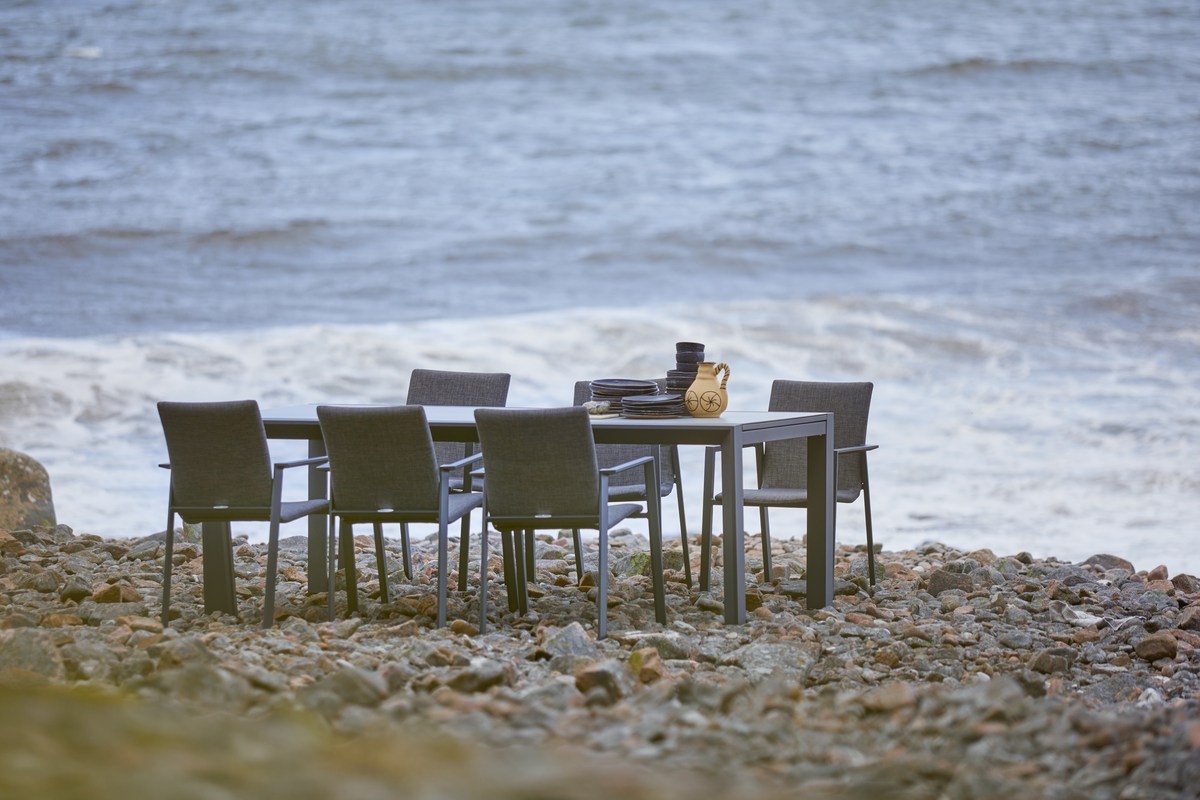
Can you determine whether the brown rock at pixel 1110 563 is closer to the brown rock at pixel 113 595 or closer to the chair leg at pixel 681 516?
the chair leg at pixel 681 516

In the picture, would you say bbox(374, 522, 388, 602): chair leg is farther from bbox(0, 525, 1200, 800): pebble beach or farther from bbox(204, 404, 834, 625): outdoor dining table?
bbox(204, 404, 834, 625): outdoor dining table

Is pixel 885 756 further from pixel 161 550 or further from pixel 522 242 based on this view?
pixel 522 242

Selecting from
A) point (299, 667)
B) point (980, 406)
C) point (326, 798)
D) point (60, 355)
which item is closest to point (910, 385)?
point (980, 406)

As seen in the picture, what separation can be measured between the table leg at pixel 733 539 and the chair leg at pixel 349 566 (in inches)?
49.0

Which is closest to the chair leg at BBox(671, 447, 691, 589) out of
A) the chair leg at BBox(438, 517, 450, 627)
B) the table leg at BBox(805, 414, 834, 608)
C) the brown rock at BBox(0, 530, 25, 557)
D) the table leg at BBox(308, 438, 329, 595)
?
the table leg at BBox(805, 414, 834, 608)

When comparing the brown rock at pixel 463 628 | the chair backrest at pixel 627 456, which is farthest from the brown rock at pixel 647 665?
the chair backrest at pixel 627 456

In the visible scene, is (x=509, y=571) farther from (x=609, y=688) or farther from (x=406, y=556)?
(x=609, y=688)

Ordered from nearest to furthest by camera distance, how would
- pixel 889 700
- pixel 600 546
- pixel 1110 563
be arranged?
1. pixel 889 700
2. pixel 600 546
3. pixel 1110 563

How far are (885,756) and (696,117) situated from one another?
15644 millimetres

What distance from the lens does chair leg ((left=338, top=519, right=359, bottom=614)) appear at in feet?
14.0

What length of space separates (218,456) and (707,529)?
1840mm

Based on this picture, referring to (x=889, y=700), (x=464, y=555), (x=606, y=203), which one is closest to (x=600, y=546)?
(x=464, y=555)

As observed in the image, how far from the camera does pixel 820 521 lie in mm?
4453

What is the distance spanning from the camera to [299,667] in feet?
10.1
